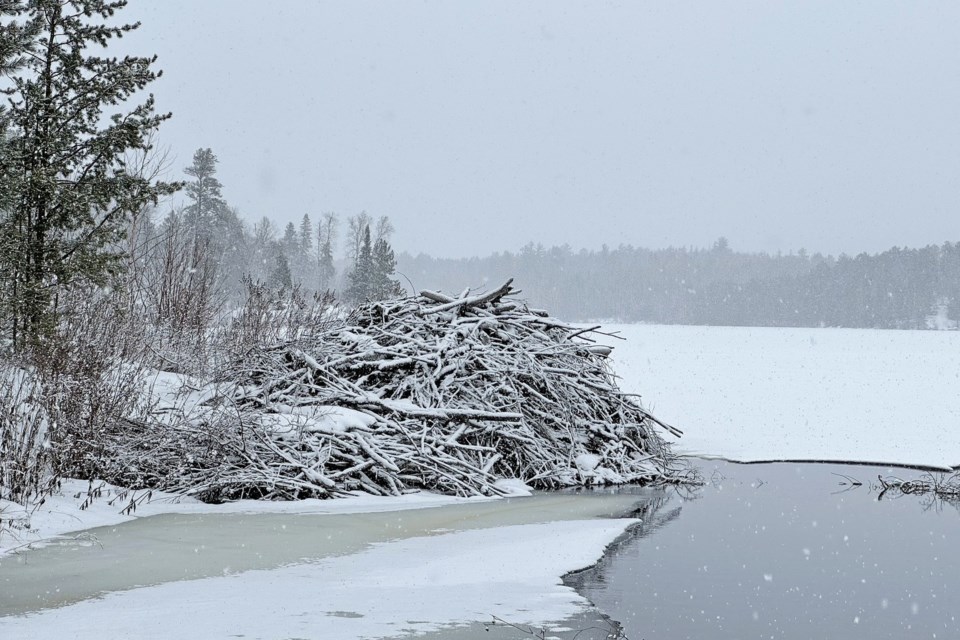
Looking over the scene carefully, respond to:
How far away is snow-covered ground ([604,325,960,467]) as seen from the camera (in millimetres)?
12555

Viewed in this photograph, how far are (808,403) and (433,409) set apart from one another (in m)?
14.0

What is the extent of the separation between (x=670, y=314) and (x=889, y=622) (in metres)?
126

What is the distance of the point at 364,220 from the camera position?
372 feet

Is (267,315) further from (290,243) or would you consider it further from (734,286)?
(734,286)

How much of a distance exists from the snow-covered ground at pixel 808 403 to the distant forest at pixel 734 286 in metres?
47.0

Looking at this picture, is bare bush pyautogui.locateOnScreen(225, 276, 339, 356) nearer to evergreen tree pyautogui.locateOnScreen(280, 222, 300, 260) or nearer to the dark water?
the dark water

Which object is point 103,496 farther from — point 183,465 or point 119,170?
point 119,170

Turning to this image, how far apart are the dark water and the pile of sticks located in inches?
60.1

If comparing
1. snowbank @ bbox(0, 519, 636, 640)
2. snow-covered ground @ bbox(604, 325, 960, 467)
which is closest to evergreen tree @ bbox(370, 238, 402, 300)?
snow-covered ground @ bbox(604, 325, 960, 467)

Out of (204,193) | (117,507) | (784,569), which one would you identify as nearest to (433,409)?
(117,507)

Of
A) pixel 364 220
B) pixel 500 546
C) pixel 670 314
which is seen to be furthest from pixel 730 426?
pixel 670 314

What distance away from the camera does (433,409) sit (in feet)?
28.5

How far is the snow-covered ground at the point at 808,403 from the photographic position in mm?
12555

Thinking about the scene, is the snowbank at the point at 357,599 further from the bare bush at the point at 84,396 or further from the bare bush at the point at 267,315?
the bare bush at the point at 267,315
